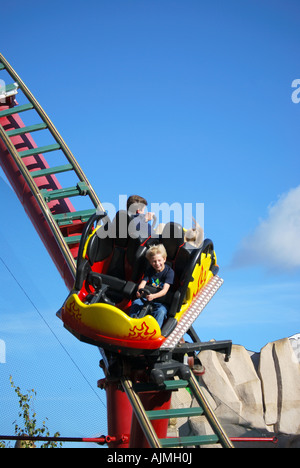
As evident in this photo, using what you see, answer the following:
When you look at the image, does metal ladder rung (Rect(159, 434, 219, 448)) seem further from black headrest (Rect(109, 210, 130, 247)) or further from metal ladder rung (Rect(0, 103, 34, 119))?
metal ladder rung (Rect(0, 103, 34, 119))

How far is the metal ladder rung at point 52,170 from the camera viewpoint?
578 cm

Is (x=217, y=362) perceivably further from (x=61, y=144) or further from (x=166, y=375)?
(x=166, y=375)

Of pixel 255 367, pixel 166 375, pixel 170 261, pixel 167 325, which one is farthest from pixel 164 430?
pixel 255 367

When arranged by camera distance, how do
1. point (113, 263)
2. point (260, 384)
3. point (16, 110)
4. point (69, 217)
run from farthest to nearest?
point (260, 384)
point (16, 110)
point (69, 217)
point (113, 263)

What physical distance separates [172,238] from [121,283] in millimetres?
486

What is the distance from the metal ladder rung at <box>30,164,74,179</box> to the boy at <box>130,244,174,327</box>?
8.05 feet

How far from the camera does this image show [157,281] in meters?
3.72

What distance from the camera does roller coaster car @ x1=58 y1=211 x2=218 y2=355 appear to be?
336 cm

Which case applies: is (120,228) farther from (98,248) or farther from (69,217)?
(69,217)

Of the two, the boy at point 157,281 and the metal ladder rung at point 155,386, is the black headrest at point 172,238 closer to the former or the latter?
the boy at point 157,281

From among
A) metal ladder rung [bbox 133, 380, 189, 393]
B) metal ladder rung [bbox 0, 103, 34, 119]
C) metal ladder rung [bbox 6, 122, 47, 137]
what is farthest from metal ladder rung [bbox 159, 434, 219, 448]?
metal ladder rung [bbox 0, 103, 34, 119]

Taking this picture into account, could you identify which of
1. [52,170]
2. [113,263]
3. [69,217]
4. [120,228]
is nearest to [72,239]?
[69,217]

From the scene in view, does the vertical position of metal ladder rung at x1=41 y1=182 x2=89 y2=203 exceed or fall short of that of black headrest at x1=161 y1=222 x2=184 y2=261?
it exceeds it

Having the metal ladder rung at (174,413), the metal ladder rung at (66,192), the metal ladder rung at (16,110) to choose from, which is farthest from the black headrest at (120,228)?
the metal ladder rung at (16,110)
